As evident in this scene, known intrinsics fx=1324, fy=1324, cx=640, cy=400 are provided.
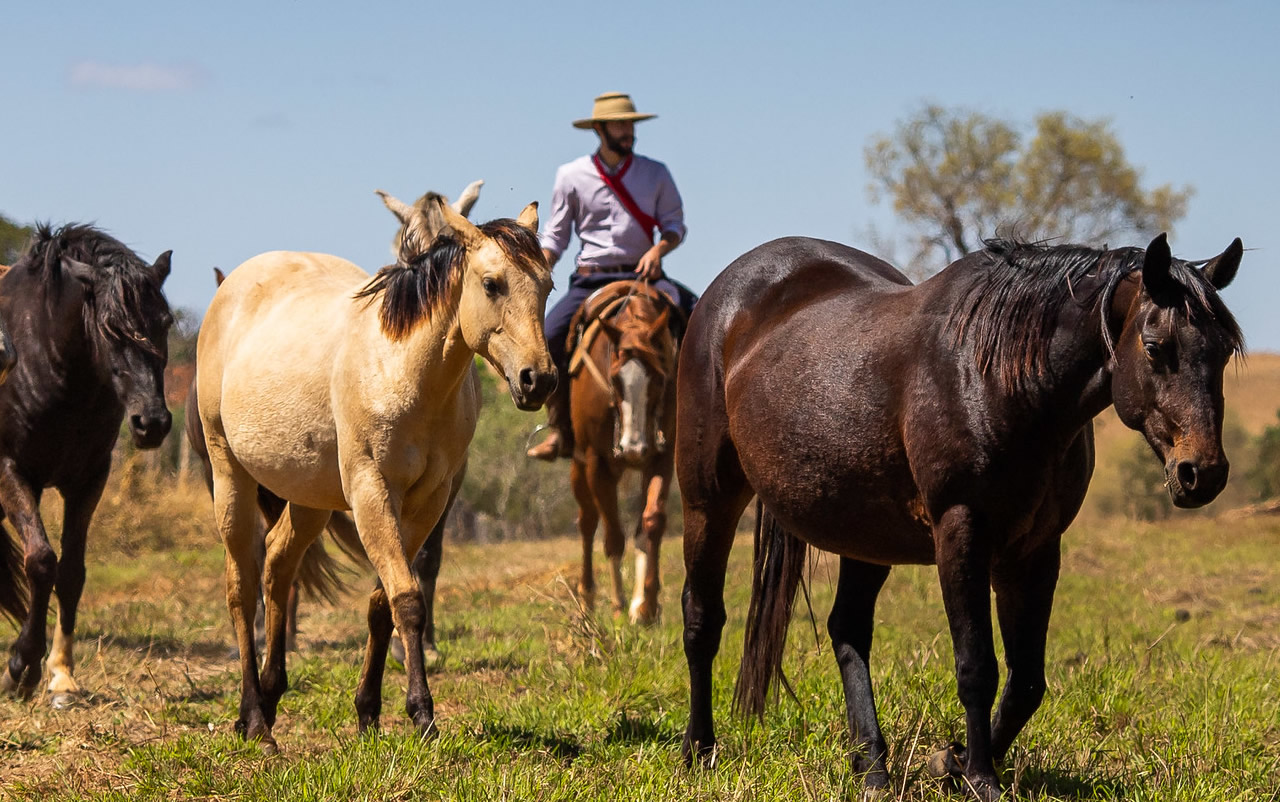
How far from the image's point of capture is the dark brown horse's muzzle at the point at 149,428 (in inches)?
254

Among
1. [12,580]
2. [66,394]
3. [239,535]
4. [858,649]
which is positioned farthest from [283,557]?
[858,649]

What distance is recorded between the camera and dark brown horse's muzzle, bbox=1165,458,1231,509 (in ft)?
11.5

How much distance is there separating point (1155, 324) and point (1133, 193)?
37.3m

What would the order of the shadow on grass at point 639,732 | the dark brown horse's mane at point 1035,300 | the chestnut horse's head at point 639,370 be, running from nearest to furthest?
the dark brown horse's mane at point 1035,300, the shadow on grass at point 639,732, the chestnut horse's head at point 639,370

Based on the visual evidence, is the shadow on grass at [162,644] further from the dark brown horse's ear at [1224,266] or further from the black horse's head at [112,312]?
the dark brown horse's ear at [1224,266]

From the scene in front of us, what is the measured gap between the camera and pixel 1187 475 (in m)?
3.52

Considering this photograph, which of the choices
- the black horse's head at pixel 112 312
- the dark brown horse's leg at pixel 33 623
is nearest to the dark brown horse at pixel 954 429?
the black horse's head at pixel 112 312

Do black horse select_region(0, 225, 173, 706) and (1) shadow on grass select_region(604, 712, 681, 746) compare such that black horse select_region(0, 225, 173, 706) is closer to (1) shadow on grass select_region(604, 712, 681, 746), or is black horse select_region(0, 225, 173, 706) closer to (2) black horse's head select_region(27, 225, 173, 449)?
(2) black horse's head select_region(27, 225, 173, 449)

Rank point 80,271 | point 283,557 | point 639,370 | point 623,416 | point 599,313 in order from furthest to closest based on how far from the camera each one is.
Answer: point 599,313
point 623,416
point 639,370
point 80,271
point 283,557

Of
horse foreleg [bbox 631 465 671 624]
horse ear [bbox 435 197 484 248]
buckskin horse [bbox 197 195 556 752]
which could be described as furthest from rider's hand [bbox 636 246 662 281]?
horse ear [bbox 435 197 484 248]

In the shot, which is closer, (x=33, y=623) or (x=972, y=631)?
(x=972, y=631)

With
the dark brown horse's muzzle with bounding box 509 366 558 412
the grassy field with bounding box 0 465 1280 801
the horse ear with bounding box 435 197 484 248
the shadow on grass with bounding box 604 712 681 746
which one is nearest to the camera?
the grassy field with bounding box 0 465 1280 801

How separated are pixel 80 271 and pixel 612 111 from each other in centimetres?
366

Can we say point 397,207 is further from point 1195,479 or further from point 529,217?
point 1195,479
